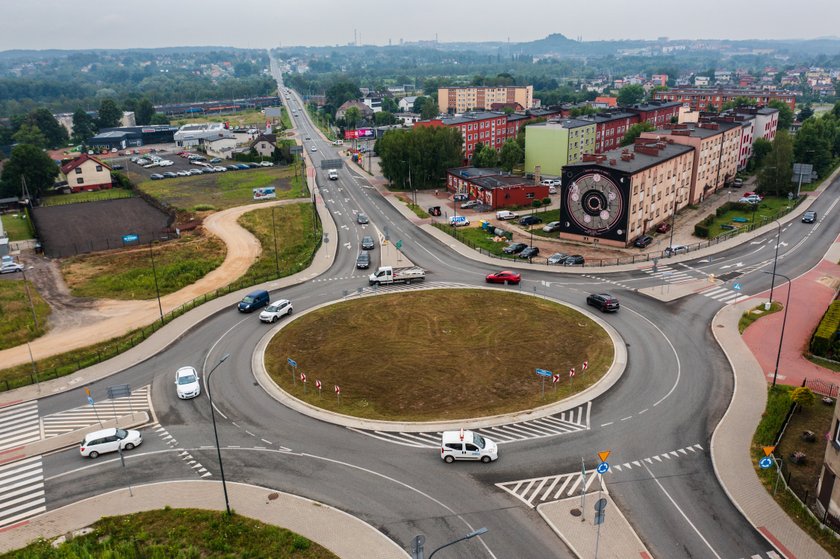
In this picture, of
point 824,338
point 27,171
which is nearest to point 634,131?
point 824,338

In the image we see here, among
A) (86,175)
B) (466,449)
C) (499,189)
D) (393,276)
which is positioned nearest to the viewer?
(466,449)

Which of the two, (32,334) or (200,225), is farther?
(200,225)

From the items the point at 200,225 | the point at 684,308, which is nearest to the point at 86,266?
the point at 200,225

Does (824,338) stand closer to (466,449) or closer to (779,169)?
(466,449)

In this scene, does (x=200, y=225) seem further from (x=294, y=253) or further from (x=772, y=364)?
(x=772, y=364)

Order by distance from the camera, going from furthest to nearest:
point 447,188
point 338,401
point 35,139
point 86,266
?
point 35,139 < point 447,188 < point 86,266 < point 338,401

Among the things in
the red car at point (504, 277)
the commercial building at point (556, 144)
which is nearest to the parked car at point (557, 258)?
the red car at point (504, 277)
